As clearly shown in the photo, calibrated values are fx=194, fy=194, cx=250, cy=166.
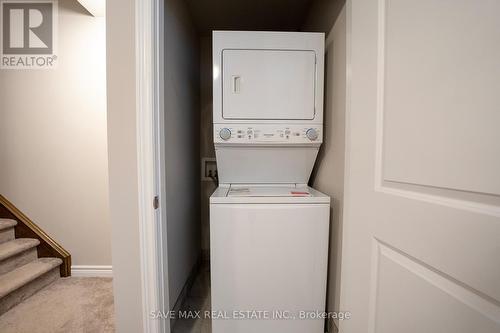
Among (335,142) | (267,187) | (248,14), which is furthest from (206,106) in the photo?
(335,142)

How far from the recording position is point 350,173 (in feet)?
2.95

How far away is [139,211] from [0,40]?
2483mm

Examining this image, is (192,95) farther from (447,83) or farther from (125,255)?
(447,83)

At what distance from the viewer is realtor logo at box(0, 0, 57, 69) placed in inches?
72.1

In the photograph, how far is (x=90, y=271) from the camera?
6.53 ft

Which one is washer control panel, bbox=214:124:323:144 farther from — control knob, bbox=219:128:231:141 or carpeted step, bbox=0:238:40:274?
carpeted step, bbox=0:238:40:274

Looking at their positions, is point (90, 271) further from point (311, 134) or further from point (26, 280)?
point (311, 134)

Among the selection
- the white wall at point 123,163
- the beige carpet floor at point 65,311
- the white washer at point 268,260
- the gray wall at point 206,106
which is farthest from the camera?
the gray wall at point 206,106

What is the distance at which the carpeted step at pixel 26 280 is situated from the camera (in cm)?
150

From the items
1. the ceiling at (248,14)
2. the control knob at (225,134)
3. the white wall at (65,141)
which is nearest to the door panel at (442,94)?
the control knob at (225,134)

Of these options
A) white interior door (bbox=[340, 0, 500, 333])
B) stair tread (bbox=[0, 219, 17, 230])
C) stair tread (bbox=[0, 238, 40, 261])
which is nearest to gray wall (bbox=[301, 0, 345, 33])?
white interior door (bbox=[340, 0, 500, 333])

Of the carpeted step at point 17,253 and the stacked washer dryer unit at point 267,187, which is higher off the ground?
the stacked washer dryer unit at point 267,187

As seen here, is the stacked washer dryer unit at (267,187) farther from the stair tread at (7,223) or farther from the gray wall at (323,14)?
the stair tread at (7,223)

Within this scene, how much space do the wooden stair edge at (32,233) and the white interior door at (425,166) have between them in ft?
8.48
